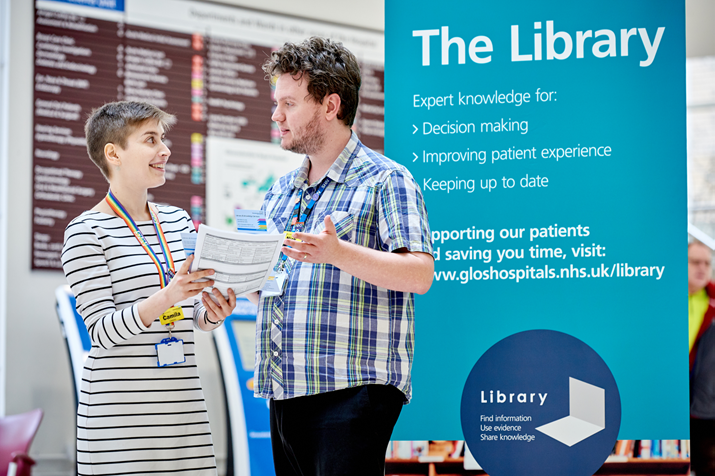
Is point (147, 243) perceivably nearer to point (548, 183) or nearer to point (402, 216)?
point (402, 216)

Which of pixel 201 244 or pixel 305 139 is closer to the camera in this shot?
pixel 201 244

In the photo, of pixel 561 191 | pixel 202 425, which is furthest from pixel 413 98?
pixel 202 425

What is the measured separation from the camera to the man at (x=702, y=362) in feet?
11.1

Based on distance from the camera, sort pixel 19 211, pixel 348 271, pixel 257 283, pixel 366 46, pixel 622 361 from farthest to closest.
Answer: pixel 366 46
pixel 19 211
pixel 622 361
pixel 257 283
pixel 348 271

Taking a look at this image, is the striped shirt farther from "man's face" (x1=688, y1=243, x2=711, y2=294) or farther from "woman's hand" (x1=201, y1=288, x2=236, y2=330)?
"man's face" (x1=688, y1=243, x2=711, y2=294)

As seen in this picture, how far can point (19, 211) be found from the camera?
371 centimetres

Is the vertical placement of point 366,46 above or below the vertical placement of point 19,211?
above

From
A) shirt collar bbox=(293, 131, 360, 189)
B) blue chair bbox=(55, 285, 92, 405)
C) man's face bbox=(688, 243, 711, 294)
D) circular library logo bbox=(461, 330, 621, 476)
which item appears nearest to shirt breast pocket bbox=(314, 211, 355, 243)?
shirt collar bbox=(293, 131, 360, 189)

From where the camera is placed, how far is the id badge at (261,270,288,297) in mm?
1730

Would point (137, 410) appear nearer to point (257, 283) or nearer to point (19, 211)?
point (257, 283)

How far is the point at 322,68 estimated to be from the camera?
175 centimetres

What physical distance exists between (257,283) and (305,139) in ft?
1.26

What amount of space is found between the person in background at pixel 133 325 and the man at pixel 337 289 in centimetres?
24

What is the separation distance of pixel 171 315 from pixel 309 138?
61 cm
